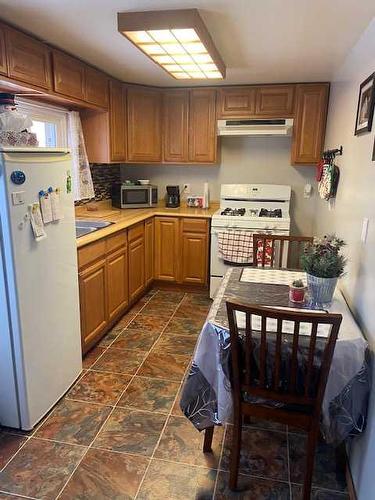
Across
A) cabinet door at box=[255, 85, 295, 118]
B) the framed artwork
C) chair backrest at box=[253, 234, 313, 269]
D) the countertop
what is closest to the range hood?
cabinet door at box=[255, 85, 295, 118]

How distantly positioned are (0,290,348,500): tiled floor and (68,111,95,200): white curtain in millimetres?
1684

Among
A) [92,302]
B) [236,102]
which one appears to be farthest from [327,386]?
[236,102]

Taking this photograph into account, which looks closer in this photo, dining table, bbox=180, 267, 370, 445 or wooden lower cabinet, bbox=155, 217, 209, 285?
dining table, bbox=180, 267, 370, 445

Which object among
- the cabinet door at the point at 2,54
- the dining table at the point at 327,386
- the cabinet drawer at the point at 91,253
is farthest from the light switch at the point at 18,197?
the dining table at the point at 327,386

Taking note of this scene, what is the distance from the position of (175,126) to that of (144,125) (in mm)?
334

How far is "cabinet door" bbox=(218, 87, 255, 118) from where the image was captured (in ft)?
12.1

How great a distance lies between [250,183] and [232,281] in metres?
2.33

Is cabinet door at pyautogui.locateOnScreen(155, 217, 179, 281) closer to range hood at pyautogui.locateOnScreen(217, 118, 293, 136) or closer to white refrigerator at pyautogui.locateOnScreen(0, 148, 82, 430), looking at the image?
range hood at pyautogui.locateOnScreen(217, 118, 293, 136)

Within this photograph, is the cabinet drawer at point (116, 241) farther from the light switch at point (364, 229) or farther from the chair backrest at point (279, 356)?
the light switch at point (364, 229)

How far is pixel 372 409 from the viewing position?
4.71 feet

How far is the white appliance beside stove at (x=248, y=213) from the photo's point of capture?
140 inches

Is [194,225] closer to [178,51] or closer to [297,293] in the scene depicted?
[178,51]

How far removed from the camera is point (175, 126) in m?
3.97

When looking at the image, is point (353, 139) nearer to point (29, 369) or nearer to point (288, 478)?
point (288, 478)
